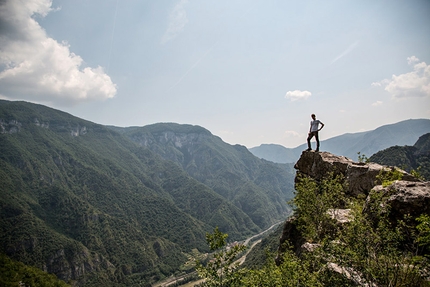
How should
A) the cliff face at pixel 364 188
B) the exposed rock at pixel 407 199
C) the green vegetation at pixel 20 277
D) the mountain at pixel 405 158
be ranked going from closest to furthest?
the exposed rock at pixel 407 199, the cliff face at pixel 364 188, the green vegetation at pixel 20 277, the mountain at pixel 405 158

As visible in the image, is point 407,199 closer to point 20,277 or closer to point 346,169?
point 346,169

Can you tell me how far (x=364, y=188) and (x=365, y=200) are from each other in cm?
408

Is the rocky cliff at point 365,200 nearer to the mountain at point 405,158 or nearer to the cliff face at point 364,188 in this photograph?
the cliff face at point 364,188

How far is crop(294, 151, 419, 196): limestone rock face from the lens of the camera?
1754cm

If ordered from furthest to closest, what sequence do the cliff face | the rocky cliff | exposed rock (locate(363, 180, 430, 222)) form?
1. the cliff face
2. exposed rock (locate(363, 180, 430, 222))
3. the rocky cliff

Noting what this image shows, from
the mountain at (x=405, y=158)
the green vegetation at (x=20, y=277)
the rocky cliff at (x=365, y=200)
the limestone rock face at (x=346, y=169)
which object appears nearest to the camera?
the rocky cliff at (x=365, y=200)

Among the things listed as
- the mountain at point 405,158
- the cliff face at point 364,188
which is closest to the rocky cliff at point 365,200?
the cliff face at point 364,188

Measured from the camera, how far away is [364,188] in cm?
1764

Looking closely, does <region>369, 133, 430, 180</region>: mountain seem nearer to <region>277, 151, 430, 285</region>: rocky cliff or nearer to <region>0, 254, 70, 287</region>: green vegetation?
<region>277, 151, 430, 285</region>: rocky cliff

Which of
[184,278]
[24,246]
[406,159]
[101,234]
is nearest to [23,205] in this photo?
[24,246]

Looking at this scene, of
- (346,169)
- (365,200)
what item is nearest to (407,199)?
(365,200)

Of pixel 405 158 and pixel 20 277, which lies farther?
pixel 405 158

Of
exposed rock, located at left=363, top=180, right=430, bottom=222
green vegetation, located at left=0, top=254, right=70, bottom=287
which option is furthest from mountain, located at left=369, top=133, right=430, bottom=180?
green vegetation, located at left=0, top=254, right=70, bottom=287

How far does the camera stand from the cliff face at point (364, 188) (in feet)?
34.7
